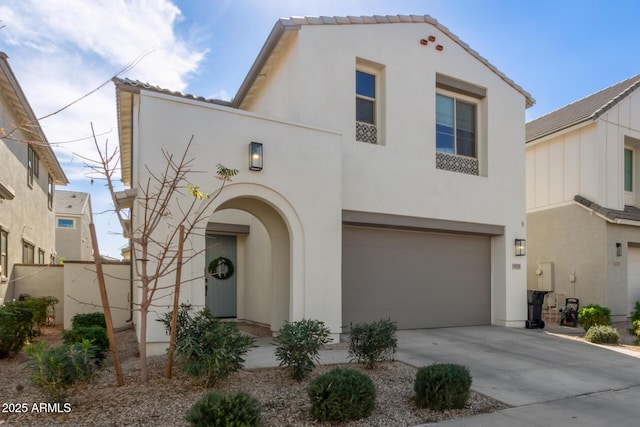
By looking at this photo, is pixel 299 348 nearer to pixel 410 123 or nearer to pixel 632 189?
pixel 410 123

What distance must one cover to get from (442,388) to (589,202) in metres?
11.3

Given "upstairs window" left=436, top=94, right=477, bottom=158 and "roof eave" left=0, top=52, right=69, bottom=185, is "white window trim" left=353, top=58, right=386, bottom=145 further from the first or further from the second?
"roof eave" left=0, top=52, right=69, bottom=185

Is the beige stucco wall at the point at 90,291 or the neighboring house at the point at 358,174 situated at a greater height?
the neighboring house at the point at 358,174

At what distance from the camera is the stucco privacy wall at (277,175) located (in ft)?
25.1

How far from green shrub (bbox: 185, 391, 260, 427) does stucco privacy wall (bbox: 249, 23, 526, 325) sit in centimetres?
606

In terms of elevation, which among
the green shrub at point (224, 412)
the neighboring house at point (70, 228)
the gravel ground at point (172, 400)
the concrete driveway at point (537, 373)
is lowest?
the concrete driveway at point (537, 373)

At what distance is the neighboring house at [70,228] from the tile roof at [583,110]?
26163 mm

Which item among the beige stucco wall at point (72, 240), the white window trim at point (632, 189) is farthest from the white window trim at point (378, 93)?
the beige stucco wall at point (72, 240)

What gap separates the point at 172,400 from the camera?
5.38 m

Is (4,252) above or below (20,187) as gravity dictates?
below

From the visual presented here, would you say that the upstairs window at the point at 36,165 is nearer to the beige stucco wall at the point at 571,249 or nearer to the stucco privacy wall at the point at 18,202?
the stucco privacy wall at the point at 18,202

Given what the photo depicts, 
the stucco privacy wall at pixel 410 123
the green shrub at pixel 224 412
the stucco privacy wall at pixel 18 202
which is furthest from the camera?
the stucco privacy wall at pixel 18 202

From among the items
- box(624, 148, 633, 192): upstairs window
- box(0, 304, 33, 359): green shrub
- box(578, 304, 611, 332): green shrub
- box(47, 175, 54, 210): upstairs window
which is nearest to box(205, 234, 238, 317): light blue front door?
box(0, 304, 33, 359): green shrub

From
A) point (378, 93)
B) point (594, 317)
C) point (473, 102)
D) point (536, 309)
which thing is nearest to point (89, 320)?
point (378, 93)
